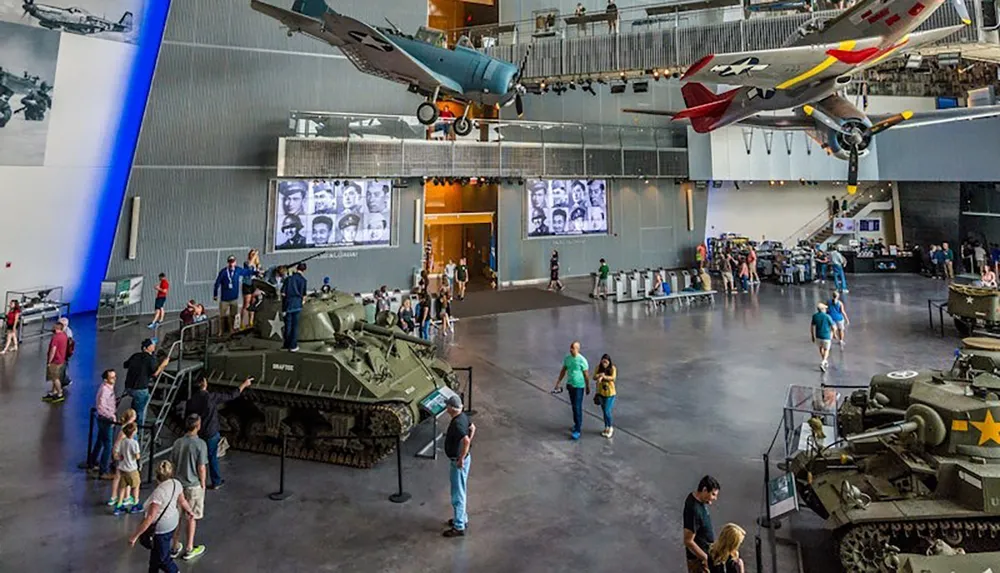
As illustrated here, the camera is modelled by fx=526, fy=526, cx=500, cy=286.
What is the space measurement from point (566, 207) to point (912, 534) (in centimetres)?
2219

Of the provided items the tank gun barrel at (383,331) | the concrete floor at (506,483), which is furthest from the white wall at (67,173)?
the tank gun barrel at (383,331)

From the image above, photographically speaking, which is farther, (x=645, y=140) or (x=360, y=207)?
(x=645, y=140)

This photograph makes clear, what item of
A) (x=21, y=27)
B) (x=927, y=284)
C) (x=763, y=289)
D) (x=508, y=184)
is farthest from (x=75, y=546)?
(x=927, y=284)

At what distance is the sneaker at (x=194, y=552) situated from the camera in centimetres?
541

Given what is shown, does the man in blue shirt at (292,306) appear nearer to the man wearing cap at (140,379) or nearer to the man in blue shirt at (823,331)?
the man wearing cap at (140,379)

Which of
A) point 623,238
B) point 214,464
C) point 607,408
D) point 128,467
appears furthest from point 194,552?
point 623,238

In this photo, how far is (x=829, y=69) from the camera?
13.0 m

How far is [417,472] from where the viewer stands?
24.6 ft

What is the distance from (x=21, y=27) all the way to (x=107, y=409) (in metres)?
11.6

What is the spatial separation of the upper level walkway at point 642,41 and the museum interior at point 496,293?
13 centimetres

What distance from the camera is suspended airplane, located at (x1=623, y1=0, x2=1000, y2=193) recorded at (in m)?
11.7

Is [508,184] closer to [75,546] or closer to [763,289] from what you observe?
[763,289]

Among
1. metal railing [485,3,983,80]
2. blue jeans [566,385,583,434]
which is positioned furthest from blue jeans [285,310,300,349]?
metal railing [485,3,983,80]

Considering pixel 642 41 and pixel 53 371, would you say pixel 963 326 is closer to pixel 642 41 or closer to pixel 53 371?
pixel 642 41
